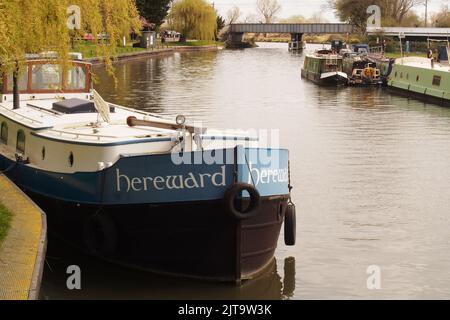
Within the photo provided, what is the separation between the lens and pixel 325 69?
67250mm

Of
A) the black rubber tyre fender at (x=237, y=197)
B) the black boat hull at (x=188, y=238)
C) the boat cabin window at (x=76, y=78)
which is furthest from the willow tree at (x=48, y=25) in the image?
the black rubber tyre fender at (x=237, y=197)

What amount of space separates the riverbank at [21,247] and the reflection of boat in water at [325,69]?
162ft

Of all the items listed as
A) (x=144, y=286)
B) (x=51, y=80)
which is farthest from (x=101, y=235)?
(x=51, y=80)

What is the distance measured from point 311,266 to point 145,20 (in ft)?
324

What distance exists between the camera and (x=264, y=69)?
82.9 meters

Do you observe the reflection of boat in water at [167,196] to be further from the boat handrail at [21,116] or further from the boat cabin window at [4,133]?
the boat cabin window at [4,133]

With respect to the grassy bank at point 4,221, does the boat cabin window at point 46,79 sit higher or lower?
higher

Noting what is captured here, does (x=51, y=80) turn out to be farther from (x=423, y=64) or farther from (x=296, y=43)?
(x=296, y=43)

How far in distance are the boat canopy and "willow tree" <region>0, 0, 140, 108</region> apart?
5.08ft

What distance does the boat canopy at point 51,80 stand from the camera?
2116cm

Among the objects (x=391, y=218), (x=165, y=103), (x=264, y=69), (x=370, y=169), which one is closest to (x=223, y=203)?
(x=391, y=218)

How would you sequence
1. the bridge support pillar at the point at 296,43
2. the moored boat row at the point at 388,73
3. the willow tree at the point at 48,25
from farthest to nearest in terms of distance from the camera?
the bridge support pillar at the point at 296,43, the moored boat row at the point at 388,73, the willow tree at the point at 48,25

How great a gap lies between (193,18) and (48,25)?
11622cm

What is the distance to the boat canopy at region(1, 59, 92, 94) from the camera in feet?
69.4
